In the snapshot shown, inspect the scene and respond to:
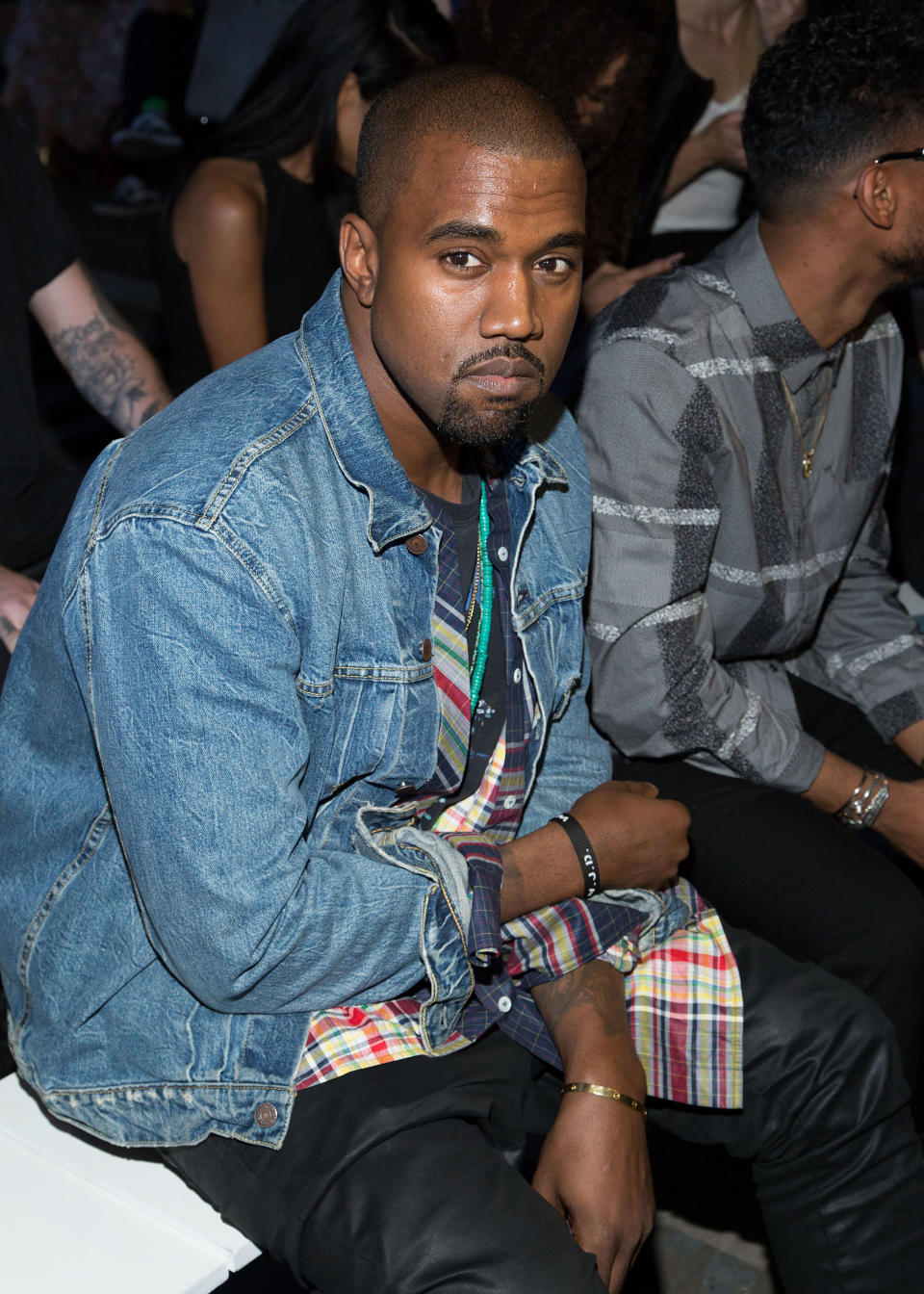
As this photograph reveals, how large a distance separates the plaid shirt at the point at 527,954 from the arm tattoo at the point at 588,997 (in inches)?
0.7

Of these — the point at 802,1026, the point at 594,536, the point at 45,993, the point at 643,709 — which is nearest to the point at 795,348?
the point at 594,536

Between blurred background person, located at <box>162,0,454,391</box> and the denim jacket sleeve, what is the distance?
173cm

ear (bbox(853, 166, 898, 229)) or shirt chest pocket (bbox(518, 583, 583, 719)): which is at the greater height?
ear (bbox(853, 166, 898, 229))

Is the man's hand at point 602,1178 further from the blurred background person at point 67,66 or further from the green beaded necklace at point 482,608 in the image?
the blurred background person at point 67,66

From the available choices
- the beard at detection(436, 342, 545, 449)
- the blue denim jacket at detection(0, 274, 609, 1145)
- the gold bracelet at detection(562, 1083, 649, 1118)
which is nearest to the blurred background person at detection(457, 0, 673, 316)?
the beard at detection(436, 342, 545, 449)

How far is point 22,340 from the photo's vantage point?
7.98 feet

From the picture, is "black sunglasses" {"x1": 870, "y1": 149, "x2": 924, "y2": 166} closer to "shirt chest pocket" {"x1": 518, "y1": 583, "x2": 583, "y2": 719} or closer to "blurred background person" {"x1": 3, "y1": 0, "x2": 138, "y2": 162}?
"shirt chest pocket" {"x1": 518, "y1": 583, "x2": 583, "y2": 719}

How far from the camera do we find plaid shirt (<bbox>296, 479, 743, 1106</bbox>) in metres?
1.50

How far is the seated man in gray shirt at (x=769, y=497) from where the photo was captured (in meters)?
1.96

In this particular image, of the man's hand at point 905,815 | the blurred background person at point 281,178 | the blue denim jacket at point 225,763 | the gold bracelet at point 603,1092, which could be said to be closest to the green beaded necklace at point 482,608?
the blue denim jacket at point 225,763

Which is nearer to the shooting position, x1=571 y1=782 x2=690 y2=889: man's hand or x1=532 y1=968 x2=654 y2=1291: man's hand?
x1=532 y1=968 x2=654 y2=1291: man's hand

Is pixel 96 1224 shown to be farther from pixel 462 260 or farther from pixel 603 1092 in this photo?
pixel 462 260

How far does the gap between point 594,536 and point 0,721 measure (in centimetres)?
93

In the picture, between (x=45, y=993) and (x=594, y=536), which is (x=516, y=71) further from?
(x=45, y=993)
